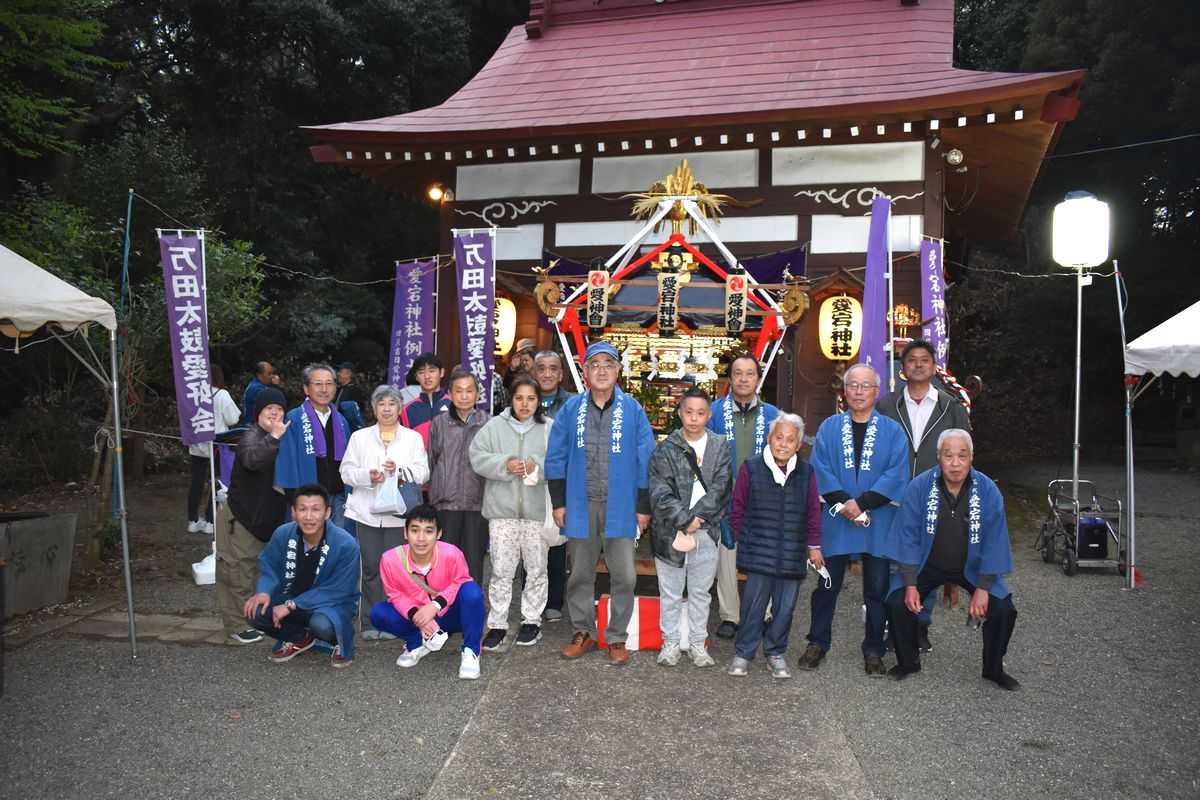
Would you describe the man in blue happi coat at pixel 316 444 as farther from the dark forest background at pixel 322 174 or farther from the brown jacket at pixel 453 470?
the dark forest background at pixel 322 174

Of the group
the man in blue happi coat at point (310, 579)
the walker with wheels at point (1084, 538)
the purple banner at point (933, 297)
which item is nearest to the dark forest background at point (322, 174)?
the purple banner at point (933, 297)

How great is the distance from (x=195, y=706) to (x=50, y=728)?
613mm

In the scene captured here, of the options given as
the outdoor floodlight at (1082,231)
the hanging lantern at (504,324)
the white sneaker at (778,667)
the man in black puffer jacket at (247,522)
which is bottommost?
the white sneaker at (778,667)

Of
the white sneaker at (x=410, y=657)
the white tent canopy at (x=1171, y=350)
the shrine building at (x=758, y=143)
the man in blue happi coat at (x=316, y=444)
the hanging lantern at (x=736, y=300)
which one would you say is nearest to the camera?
the white sneaker at (x=410, y=657)

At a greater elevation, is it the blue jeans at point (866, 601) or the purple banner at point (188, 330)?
the purple banner at point (188, 330)

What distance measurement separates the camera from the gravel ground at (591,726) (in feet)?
10.9

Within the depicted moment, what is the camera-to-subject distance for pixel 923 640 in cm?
483

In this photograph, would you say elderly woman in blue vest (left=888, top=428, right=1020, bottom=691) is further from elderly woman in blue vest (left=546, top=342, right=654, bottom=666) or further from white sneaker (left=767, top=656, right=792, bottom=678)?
elderly woman in blue vest (left=546, top=342, right=654, bottom=666)

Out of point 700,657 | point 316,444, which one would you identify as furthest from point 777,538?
point 316,444

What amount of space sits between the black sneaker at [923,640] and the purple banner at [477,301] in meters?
4.67

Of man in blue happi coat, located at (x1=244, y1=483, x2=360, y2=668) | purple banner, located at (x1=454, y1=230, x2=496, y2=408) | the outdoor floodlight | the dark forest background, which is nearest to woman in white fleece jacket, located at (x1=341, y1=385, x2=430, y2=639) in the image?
man in blue happi coat, located at (x1=244, y1=483, x2=360, y2=668)

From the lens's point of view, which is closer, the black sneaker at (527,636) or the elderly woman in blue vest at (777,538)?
the elderly woman in blue vest at (777,538)

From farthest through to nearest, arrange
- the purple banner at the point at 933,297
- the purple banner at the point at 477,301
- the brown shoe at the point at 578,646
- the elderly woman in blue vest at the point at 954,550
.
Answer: the purple banner at the point at 933,297 → the purple banner at the point at 477,301 → the brown shoe at the point at 578,646 → the elderly woman in blue vest at the point at 954,550

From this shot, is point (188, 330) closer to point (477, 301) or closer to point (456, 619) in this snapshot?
point (477, 301)
